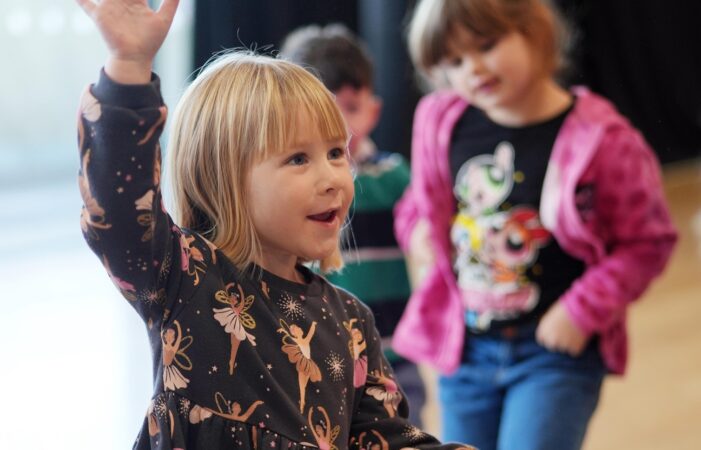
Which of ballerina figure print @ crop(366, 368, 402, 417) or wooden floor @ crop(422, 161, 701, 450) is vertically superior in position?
ballerina figure print @ crop(366, 368, 402, 417)

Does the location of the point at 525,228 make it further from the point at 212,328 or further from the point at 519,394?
the point at 212,328

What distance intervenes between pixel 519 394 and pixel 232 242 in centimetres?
76

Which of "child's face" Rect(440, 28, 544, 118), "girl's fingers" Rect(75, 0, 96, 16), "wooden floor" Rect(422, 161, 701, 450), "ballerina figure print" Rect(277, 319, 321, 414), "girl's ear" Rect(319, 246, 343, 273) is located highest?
"girl's fingers" Rect(75, 0, 96, 16)

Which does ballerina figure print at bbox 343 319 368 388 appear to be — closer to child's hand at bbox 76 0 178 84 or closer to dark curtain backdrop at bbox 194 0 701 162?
child's hand at bbox 76 0 178 84

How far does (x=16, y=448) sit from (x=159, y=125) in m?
1.32

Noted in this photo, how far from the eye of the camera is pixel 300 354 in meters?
1.06

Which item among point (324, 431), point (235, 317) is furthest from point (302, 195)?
point (324, 431)

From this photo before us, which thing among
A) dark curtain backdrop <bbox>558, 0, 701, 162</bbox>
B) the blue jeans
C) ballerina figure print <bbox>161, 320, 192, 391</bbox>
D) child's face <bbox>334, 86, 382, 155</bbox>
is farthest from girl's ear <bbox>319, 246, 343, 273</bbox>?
dark curtain backdrop <bbox>558, 0, 701, 162</bbox>

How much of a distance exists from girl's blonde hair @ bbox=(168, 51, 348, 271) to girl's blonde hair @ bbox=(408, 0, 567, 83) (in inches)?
25.4

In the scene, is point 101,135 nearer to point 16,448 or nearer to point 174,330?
point 174,330

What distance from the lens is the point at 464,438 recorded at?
1.73m

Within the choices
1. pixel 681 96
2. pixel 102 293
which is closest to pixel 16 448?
pixel 102 293

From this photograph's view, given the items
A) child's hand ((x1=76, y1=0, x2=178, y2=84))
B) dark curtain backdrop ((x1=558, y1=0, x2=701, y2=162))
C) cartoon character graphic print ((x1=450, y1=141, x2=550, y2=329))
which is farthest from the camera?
dark curtain backdrop ((x1=558, y1=0, x2=701, y2=162))

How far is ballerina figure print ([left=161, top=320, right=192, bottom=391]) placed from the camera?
988 mm
